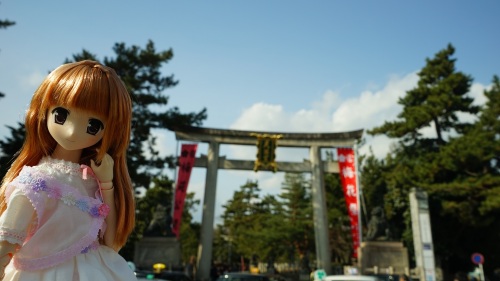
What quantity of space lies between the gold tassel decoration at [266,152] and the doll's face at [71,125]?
53.8 ft

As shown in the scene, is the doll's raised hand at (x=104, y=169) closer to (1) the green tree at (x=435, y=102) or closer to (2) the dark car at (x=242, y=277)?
(2) the dark car at (x=242, y=277)

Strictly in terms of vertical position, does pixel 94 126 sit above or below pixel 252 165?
below

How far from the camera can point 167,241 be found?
15.8 meters

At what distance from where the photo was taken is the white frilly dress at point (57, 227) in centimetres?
143

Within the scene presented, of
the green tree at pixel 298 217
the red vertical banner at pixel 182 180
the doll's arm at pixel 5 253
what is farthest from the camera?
the green tree at pixel 298 217

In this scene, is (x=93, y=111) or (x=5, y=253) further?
(x=93, y=111)

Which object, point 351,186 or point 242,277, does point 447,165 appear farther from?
point 242,277

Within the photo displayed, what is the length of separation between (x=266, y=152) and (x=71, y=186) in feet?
54.6

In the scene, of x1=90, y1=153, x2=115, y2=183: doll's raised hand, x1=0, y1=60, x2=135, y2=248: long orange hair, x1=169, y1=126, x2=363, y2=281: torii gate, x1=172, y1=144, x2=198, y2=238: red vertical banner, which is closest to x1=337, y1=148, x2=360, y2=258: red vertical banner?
x1=169, y1=126, x2=363, y2=281: torii gate

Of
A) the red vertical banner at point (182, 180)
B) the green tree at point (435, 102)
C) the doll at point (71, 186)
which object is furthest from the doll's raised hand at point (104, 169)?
the green tree at point (435, 102)

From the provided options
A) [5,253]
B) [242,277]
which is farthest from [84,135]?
[242,277]

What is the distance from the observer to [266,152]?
18.2 meters

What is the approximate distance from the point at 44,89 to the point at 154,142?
15.7 meters

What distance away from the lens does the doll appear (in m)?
1.45
